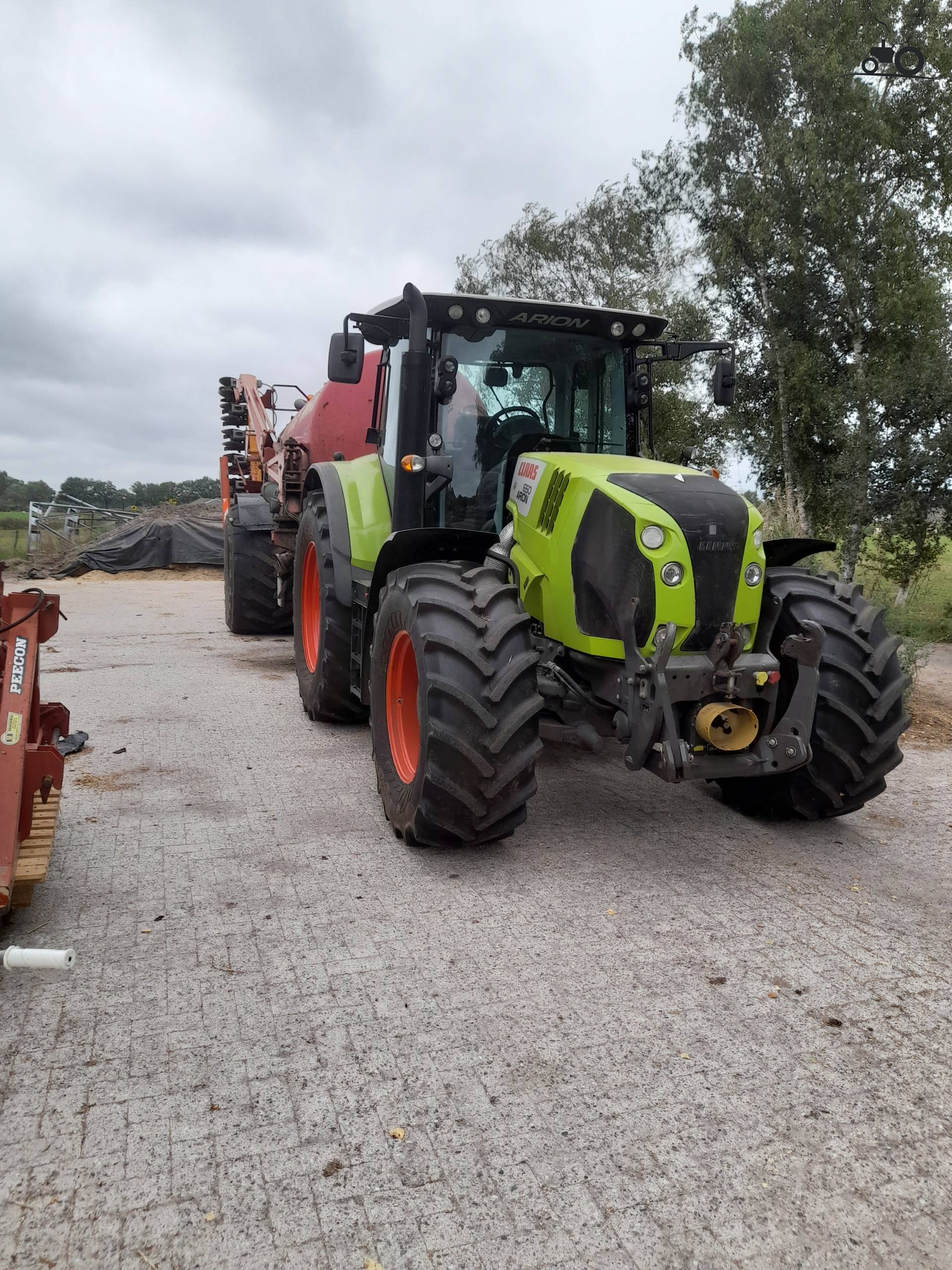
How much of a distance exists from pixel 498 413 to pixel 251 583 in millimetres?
5699

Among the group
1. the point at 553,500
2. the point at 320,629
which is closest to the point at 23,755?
the point at 553,500

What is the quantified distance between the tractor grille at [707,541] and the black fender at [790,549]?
33.1 inches

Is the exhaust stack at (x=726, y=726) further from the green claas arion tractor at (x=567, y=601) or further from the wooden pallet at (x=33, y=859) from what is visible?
the wooden pallet at (x=33, y=859)

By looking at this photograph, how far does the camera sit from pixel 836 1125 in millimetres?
2367

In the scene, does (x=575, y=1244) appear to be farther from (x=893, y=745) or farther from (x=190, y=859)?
(x=893, y=745)

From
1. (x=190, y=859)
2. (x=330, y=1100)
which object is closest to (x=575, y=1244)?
(x=330, y=1100)

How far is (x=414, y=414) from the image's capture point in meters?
4.72

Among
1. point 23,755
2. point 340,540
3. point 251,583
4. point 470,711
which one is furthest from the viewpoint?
point 251,583

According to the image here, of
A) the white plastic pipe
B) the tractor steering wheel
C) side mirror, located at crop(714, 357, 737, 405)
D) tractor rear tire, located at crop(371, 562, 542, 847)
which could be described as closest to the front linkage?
tractor rear tire, located at crop(371, 562, 542, 847)

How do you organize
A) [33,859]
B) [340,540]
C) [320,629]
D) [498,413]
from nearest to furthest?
[33,859]
[498,413]
[340,540]
[320,629]

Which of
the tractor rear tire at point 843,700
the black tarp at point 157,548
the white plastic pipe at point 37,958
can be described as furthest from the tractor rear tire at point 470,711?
the black tarp at point 157,548

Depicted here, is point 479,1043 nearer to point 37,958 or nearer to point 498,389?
point 37,958

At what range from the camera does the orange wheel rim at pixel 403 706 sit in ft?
14.2

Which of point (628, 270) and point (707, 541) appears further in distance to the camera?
point (628, 270)
